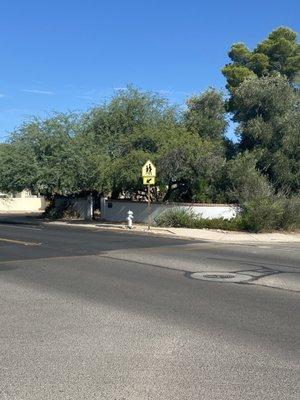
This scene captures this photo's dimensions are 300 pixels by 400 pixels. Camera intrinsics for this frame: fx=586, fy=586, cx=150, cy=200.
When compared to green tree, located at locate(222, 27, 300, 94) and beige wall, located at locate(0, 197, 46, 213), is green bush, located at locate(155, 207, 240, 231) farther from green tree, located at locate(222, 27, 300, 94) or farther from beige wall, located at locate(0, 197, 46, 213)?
beige wall, located at locate(0, 197, 46, 213)

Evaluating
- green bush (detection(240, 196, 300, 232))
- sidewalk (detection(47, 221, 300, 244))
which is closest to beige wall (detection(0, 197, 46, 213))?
sidewalk (detection(47, 221, 300, 244))

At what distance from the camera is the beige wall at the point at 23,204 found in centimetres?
5753

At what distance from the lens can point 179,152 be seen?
99.1ft

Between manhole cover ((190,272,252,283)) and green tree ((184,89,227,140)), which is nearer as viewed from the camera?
manhole cover ((190,272,252,283))

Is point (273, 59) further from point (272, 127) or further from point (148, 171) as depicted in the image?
point (148, 171)

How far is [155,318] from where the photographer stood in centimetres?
845

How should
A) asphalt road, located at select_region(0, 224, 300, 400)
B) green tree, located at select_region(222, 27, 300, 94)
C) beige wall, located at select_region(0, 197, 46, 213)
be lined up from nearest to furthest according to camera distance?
1. asphalt road, located at select_region(0, 224, 300, 400)
2. green tree, located at select_region(222, 27, 300, 94)
3. beige wall, located at select_region(0, 197, 46, 213)

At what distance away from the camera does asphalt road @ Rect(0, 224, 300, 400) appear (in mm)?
5551

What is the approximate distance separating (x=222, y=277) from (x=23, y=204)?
48477 millimetres

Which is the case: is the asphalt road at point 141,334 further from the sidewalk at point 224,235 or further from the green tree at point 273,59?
the green tree at point 273,59

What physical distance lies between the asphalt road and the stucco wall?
16.0 metres

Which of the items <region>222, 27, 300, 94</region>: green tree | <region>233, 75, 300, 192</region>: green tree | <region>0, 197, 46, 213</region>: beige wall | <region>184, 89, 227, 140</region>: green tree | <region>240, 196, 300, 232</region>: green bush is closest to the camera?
<region>240, 196, 300, 232</region>: green bush

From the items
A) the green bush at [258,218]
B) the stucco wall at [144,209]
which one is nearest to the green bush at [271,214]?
the green bush at [258,218]

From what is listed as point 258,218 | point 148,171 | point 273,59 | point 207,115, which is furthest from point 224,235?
point 273,59
